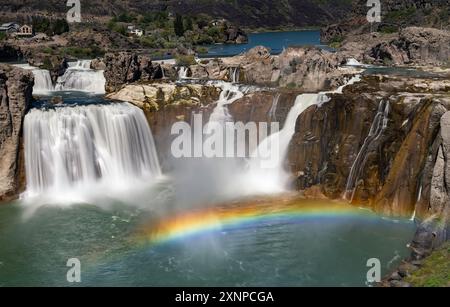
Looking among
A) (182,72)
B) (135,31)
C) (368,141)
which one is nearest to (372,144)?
(368,141)

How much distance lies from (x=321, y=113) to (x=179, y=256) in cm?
1332

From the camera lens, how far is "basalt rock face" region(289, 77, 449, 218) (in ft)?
83.3

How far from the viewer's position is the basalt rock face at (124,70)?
40.9m

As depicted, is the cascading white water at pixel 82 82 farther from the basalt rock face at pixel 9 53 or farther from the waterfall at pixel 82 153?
the basalt rock face at pixel 9 53

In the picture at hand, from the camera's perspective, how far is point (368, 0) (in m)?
112

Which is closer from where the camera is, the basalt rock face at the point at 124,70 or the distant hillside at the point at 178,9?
the basalt rock face at the point at 124,70

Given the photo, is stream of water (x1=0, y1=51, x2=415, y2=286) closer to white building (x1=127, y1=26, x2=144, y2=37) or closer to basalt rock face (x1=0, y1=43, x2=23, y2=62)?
basalt rock face (x1=0, y1=43, x2=23, y2=62)

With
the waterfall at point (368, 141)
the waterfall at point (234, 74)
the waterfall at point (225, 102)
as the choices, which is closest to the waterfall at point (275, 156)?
the waterfall at point (225, 102)

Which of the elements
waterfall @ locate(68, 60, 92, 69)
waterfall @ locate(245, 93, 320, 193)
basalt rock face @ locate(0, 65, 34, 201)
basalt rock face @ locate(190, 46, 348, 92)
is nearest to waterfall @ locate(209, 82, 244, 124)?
waterfall @ locate(245, 93, 320, 193)

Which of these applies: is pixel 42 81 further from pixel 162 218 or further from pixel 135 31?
pixel 135 31

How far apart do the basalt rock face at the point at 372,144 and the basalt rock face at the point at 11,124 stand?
51.1ft
